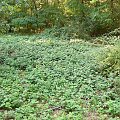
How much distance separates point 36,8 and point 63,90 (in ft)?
38.6

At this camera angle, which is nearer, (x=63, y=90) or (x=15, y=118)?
(x=15, y=118)

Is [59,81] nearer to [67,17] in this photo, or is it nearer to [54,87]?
[54,87]

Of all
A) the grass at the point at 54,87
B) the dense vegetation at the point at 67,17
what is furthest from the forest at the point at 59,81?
the dense vegetation at the point at 67,17

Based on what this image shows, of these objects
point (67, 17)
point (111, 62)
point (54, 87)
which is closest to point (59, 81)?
point (54, 87)

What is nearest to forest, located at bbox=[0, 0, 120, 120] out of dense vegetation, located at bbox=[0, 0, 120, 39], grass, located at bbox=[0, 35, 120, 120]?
grass, located at bbox=[0, 35, 120, 120]

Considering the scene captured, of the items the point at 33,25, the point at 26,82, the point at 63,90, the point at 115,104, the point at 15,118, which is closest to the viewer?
the point at 15,118

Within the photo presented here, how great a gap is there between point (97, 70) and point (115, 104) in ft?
6.74

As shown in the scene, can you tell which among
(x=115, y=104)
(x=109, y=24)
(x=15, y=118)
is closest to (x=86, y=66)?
(x=115, y=104)

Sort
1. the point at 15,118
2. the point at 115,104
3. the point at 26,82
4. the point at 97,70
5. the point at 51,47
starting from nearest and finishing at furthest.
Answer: the point at 15,118 < the point at 115,104 < the point at 26,82 < the point at 97,70 < the point at 51,47

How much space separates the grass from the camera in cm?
529

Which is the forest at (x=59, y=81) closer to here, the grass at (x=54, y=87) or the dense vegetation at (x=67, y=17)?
the grass at (x=54, y=87)

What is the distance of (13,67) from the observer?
25.6 ft

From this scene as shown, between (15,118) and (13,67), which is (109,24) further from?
(15,118)

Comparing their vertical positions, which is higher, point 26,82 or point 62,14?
point 62,14
